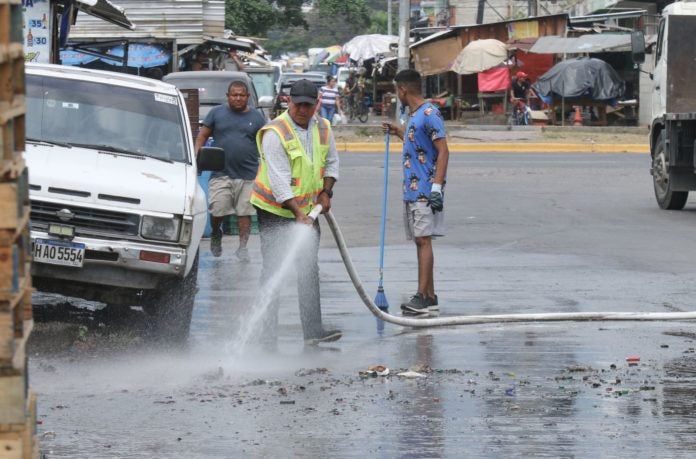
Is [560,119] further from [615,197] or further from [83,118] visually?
[83,118]

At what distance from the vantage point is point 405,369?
332 inches

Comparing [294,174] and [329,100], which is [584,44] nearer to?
[329,100]

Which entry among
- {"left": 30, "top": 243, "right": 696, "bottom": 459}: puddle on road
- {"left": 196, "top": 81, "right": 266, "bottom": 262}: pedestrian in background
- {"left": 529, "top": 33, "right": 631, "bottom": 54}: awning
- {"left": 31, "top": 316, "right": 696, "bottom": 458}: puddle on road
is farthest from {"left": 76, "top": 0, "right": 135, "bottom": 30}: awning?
{"left": 529, "top": 33, "right": 631, "bottom": 54}: awning

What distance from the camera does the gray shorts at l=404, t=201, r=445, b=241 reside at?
34.1 ft

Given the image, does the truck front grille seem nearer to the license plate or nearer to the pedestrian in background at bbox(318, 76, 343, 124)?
the license plate

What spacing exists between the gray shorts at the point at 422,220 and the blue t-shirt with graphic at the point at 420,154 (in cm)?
6

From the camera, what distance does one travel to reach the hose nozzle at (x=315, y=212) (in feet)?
30.0

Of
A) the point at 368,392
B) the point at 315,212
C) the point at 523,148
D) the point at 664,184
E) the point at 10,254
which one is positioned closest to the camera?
the point at 10,254

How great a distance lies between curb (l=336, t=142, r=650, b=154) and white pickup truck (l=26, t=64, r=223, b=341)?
2040 centimetres

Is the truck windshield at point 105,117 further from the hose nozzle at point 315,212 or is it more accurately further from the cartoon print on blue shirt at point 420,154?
the cartoon print on blue shirt at point 420,154

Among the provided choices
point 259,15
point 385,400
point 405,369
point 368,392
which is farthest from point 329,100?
point 385,400

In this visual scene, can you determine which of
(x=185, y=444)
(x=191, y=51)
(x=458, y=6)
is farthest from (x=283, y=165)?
(x=458, y=6)

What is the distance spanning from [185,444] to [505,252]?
816cm

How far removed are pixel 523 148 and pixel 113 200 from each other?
22586 millimetres
